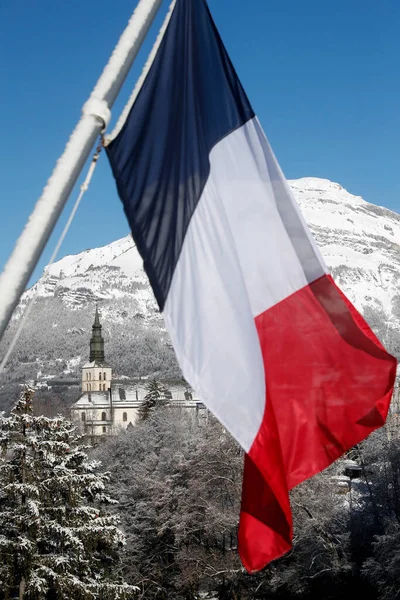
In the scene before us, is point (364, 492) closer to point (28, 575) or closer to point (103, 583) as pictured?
point (103, 583)

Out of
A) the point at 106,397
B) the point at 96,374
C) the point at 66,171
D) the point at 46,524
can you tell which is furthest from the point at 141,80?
the point at 96,374

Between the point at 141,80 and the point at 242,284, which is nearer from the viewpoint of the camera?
the point at 141,80

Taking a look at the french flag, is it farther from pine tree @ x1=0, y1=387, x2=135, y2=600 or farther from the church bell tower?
the church bell tower

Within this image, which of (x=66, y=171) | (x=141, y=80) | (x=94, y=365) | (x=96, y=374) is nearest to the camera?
(x=66, y=171)

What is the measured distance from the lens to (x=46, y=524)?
2775cm

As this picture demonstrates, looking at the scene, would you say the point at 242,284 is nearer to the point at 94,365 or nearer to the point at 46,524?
the point at 46,524

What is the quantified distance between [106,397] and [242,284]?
15088 cm

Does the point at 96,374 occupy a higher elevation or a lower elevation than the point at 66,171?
higher

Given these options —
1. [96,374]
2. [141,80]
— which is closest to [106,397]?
[96,374]

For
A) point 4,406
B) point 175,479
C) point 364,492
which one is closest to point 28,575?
point 175,479

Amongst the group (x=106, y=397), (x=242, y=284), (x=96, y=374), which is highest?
(x=96, y=374)

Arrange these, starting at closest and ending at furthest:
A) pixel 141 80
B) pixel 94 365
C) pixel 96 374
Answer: pixel 141 80 → pixel 96 374 → pixel 94 365

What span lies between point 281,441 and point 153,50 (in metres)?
2.75

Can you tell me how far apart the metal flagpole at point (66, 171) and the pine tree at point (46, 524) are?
80.6 feet
